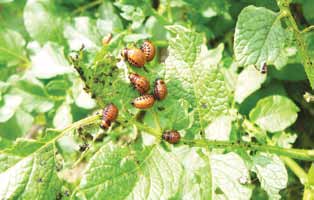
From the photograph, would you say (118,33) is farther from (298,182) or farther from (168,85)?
(298,182)

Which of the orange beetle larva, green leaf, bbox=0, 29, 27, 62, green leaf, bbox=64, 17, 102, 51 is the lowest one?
green leaf, bbox=0, 29, 27, 62

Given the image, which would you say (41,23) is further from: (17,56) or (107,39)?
(107,39)

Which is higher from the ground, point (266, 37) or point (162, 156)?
point (266, 37)

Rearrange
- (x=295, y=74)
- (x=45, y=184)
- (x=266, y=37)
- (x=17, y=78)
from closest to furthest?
(x=266, y=37)
(x=45, y=184)
(x=295, y=74)
(x=17, y=78)

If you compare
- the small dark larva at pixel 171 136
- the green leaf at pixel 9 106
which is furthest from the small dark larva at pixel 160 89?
the green leaf at pixel 9 106

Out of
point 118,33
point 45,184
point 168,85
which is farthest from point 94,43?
point 45,184

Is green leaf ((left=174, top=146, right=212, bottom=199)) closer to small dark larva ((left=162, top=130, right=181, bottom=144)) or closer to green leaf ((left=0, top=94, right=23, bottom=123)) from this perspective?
small dark larva ((left=162, top=130, right=181, bottom=144))

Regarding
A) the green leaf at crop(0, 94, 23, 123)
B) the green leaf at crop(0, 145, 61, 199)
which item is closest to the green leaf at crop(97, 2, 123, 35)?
the green leaf at crop(0, 94, 23, 123)
